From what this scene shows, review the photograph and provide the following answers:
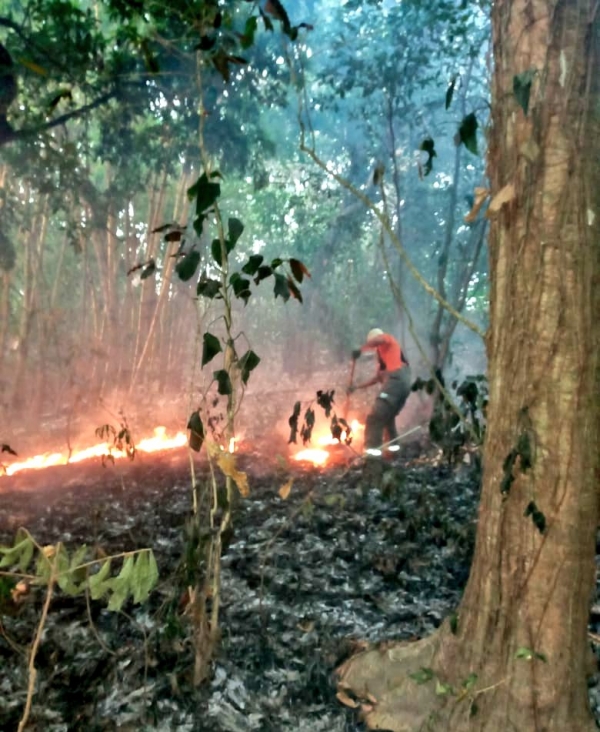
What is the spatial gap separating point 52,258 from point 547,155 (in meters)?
19.7

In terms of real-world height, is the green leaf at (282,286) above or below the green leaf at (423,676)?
above

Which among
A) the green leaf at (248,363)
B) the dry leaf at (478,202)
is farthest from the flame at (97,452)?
the dry leaf at (478,202)

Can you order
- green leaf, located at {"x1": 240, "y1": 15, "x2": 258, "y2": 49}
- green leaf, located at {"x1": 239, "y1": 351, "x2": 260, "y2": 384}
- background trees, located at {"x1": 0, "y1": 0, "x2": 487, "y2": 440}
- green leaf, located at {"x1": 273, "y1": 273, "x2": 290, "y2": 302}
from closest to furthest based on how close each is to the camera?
green leaf, located at {"x1": 240, "y1": 15, "x2": 258, "y2": 49}
green leaf, located at {"x1": 239, "y1": 351, "x2": 260, "y2": 384}
green leaf, located at {"x1": 273, "y1": 273, "x2": 290, "y2": 302}
background trees, located at {"x1": 0, "y1": 0, "x2": 487, "y2": 440}

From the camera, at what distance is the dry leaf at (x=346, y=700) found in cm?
289

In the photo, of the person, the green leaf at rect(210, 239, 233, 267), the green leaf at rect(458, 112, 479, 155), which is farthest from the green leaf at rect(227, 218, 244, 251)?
the person

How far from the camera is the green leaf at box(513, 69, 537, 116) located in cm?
213

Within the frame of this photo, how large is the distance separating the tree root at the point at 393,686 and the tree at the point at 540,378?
10.9 inches

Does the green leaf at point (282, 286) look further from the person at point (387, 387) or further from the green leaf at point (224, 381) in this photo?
the person at point (387, 387)

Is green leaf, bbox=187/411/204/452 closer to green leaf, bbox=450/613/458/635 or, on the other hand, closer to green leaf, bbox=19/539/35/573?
green leaf, bbox=19/539/35/573

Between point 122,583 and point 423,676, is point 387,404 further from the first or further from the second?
point 122,583

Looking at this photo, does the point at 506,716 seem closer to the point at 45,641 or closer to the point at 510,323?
the point at 510,323

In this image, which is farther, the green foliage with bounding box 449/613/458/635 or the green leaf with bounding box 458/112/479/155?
the green foliage with bounding box 449/613/458/635

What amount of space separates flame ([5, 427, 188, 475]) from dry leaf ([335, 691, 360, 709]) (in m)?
5.99

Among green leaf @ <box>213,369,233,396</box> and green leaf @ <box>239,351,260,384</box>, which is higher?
green leaf @ <box>239,351,260,384</box>
